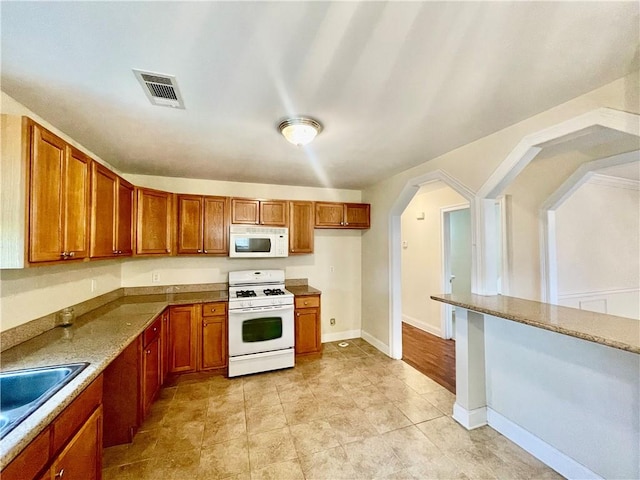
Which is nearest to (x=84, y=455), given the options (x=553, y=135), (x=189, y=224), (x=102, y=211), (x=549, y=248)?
(x=102, y=211)

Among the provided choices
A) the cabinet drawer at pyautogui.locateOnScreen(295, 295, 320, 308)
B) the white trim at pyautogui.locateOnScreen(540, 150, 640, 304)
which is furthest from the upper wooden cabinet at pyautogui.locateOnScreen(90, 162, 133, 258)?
the white trim at pyautogui.locateOnScreen(540, 150, 640, 304)

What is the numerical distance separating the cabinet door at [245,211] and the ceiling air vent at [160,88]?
1.95 m

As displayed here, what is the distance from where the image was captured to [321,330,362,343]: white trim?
14.5 ft

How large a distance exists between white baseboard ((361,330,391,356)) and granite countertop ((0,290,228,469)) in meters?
2.90

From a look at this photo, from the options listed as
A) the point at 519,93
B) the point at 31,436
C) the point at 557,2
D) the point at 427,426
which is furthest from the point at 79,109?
the point at 427,426

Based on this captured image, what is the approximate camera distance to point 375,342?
416cm

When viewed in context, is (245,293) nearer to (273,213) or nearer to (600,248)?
(273,213)

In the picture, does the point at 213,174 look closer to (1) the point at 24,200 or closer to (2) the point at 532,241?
(1) the point at 24,200

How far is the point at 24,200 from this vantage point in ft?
4.72

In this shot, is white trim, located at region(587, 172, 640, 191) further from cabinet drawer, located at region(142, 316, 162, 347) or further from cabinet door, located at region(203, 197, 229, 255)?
cabinet drawer, located at region(142, 316, 162, 347)

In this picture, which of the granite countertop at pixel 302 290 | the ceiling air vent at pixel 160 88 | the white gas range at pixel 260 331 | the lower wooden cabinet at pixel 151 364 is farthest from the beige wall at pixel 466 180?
the lower wooden cabinet at pixel 151 364

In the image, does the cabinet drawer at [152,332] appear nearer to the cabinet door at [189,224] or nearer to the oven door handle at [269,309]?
the oven door handle at [269,309]

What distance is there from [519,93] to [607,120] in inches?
19.9

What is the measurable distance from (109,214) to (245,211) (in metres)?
1.59
